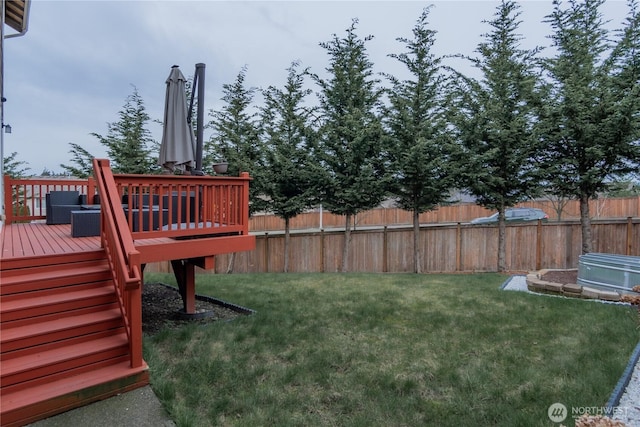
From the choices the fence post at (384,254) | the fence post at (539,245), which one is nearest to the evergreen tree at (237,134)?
the fence post at (384,254)

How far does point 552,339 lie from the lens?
393cm

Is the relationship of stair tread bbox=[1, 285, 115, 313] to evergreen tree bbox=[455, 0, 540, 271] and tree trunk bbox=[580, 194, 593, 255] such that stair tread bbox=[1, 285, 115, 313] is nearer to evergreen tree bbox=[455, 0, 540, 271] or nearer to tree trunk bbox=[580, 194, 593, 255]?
evergreen tree bbox=[455, 0, 540, 271]

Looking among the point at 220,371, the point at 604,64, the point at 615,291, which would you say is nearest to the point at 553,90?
the point at 604,64

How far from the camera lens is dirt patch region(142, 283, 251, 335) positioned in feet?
15.7

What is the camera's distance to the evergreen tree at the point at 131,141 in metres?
11.0

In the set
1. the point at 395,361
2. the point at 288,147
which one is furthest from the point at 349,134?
the point at 395,361

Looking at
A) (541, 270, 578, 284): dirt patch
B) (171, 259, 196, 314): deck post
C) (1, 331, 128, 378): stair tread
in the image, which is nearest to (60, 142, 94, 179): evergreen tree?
(171, 259, 196, 314): deck post

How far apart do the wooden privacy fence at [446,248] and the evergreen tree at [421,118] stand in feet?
5.74

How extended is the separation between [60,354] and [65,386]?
316 millimetres

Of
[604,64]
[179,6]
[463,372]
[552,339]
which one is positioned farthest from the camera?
[179,6]

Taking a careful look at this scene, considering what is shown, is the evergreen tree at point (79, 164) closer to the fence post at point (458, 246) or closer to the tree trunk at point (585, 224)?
the fence post at point (458, 246)

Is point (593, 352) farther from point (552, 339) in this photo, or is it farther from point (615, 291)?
point (615, 291)

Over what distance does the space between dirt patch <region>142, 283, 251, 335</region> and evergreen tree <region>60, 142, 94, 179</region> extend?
6.26 m

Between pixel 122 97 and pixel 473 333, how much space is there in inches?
492
